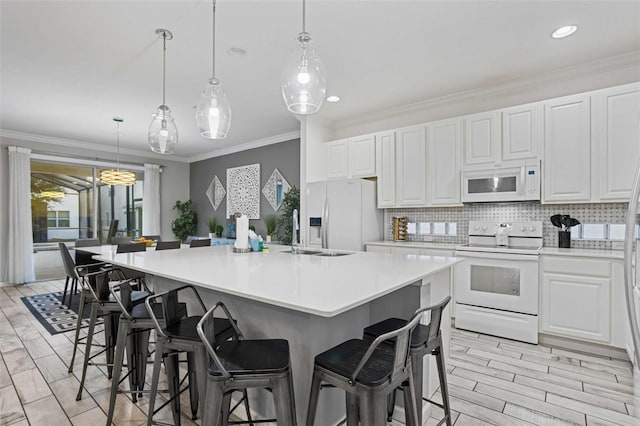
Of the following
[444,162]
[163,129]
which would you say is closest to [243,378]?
[163,129]

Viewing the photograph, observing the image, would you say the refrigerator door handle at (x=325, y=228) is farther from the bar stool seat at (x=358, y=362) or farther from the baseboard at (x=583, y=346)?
the bar stool seat at (x=358, y=362)

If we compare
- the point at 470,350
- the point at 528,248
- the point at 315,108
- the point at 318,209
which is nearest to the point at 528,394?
the point at 470,350

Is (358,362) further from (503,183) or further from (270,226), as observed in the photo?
(270,226)

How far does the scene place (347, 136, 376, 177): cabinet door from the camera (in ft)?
14.5

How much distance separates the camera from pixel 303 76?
1.96m

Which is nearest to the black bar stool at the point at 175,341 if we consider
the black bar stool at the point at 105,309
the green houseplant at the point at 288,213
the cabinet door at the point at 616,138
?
the black bar stool at the point at 105,309

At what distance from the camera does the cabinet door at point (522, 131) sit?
10.6ft

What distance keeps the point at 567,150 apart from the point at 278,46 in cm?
283

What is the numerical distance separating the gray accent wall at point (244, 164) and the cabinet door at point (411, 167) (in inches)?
85.5

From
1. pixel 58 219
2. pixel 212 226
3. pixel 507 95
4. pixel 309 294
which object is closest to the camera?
pixel 309 294

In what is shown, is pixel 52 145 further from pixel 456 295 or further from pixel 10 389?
pixel 456 295

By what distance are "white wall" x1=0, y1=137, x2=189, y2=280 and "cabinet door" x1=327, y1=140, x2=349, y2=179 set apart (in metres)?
4.31

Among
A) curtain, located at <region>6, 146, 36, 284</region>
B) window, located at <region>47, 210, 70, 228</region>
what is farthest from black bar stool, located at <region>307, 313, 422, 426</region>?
window, located at <region>47, 210, 70, 228</region>

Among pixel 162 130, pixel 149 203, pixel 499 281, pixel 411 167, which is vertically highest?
pixel 162 130
